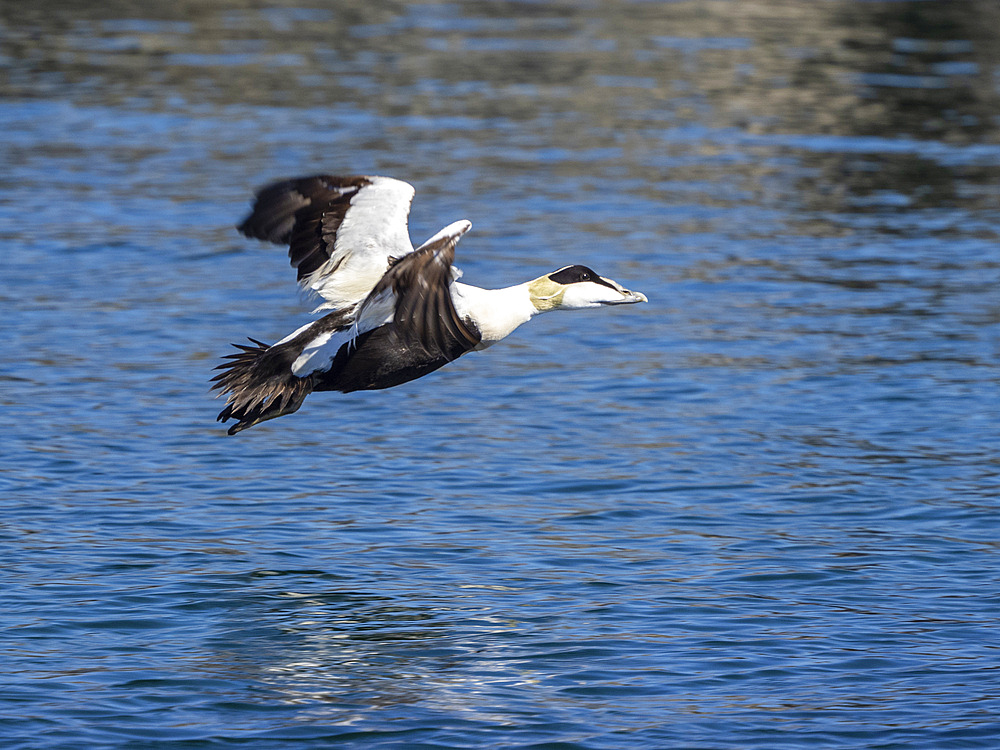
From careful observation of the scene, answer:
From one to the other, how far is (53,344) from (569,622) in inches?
293

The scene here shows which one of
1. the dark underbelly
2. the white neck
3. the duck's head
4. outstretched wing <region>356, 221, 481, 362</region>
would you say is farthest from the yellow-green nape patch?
outstretched wing <region>356, 221, 481, 362</region>

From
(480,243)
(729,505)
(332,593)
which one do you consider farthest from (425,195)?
(332,593)

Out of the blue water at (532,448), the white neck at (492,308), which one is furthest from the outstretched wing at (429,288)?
the blue water at (532,448)

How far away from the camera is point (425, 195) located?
20562mm

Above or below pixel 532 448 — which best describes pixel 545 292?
above

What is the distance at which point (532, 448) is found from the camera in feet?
41.2

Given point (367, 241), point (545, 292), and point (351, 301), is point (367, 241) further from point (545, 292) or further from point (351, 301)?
point (545, 292)

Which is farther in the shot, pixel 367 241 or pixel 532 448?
pixel 532 448

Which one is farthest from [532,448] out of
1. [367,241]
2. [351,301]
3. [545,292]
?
[367,241]

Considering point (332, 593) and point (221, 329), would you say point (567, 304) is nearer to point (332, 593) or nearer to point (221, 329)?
point (332, 593)

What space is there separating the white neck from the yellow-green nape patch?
223 millimetres

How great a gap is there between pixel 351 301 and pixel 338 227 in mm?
487

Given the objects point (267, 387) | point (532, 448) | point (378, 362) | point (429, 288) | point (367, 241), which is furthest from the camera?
point (532, 448)

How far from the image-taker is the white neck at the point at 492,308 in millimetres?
9359
